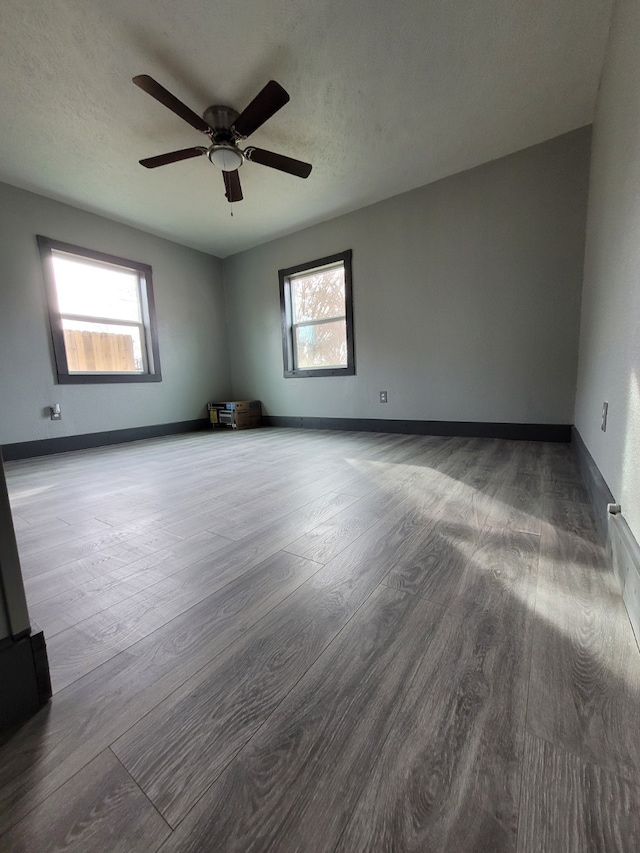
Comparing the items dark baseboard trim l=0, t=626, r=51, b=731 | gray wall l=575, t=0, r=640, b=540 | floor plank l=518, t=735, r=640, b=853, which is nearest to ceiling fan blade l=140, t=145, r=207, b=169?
gray wall l=575, t=0, r=640, b=540

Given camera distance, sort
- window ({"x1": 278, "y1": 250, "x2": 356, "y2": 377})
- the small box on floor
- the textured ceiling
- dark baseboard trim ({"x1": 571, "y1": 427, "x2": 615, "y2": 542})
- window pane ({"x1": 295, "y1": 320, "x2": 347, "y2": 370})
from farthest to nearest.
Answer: the small box on floor
window pane ({"x1": 295, "y1": 320, "x2": 347, "y2": 370})
window ({"x1": 278, "y1": 250, "x2": 356, "y2": 377})
the textured ceiling
dark baseboard trim ({"x1": 571, "y1": 427, "x2": 615, "y2": 542})

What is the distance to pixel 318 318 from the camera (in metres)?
4.20

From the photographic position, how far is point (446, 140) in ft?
8.59

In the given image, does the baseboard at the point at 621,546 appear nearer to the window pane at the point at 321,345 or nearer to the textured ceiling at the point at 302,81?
the textured ceiling at the point at 302,81

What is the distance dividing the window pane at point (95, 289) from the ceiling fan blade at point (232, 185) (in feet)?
6.29

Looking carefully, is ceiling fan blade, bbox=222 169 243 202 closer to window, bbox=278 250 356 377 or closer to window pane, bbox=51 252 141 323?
window, bbox=278 250 356 377

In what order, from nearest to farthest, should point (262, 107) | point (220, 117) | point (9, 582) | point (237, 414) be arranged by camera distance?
1. point (9, 582)
2. point (262, 107)
3. point (220, 117)
4. point (237, 414)

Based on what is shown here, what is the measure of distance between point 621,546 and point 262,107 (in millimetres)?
2828

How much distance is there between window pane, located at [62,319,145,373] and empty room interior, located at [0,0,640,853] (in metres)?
0.03

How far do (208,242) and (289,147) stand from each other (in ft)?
7.16

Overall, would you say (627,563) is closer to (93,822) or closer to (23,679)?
(93,822)

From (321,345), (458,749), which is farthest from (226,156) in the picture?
(458,749)

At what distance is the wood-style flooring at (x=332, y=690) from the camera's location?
0.46 m

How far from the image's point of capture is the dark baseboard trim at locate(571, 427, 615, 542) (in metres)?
1.26
